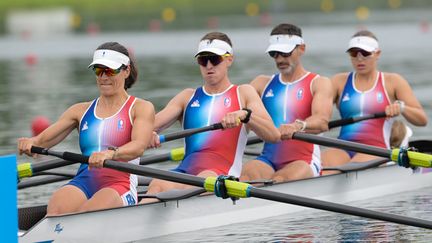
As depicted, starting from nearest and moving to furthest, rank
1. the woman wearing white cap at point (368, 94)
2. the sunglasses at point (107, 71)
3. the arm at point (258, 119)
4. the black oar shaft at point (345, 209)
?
1. the black oar shaft at point (345, 209)
2. the sunglasses at point (107, 71)
3. the arm at point (258, 119)
4. the woman wearing white cap at point (368, 94)

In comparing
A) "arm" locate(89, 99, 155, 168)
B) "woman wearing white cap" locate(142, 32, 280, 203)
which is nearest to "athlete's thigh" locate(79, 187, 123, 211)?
"arm" locate(89, 99, 155, 168)

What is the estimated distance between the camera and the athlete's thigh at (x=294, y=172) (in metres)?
12.0

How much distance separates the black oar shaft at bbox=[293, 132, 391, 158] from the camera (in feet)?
38.1

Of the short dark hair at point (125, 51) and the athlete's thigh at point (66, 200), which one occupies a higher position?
the short dark hair at point (125, 51)

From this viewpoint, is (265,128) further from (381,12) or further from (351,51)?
(381,12)

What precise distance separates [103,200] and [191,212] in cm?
99

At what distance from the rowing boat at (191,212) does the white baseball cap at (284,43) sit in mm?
1312

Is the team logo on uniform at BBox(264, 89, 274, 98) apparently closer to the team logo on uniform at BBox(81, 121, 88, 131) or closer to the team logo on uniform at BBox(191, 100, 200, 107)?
the team logo on uniform at BBox(191, 100, 200, 107)

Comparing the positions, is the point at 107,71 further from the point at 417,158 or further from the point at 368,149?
the point at 417,158

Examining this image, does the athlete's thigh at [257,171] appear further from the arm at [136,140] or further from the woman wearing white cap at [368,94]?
the arm at [136,140]

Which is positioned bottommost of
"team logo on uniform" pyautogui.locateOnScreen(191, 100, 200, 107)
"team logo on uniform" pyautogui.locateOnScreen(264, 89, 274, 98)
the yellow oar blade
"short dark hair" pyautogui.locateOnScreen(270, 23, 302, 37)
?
the yellow oar blade

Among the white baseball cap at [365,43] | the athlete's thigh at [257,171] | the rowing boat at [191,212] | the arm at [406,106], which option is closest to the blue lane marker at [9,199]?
the rowing boat at [191,212]

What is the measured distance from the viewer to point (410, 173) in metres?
13.2

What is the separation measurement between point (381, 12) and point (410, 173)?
137 feet
